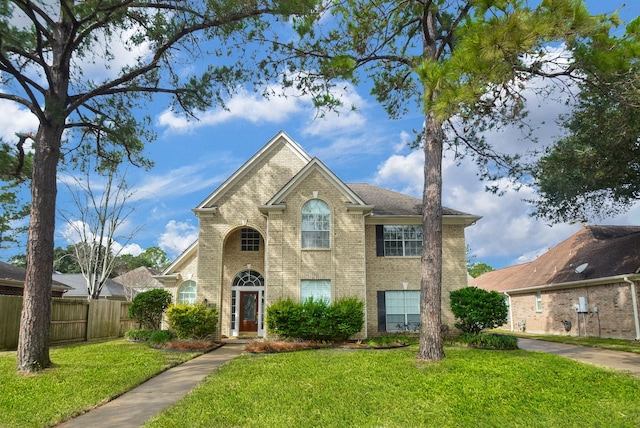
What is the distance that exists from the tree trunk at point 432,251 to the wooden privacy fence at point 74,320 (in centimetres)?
1432

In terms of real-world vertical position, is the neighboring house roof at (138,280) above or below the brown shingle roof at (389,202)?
below

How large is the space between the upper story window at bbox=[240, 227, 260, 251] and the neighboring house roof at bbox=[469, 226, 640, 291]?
15794 millimetres

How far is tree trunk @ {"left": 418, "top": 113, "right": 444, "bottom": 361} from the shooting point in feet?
35.4

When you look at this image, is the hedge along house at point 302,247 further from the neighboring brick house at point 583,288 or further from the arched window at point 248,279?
the neighboring brick house at point 583,288

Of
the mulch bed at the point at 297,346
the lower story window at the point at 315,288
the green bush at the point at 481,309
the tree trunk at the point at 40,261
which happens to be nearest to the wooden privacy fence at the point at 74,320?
the tree trunk at the point at 40,261

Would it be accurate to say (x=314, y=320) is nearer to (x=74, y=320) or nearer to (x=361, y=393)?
(x=361, y=393)

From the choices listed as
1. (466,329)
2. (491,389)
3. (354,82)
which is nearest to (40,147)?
(354,82)

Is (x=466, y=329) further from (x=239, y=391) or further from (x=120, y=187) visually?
(x=120, y=187)

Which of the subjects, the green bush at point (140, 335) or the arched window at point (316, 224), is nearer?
the arched window at point (316, 224)

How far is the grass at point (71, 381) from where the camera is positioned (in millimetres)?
7094

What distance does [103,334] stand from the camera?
20.3m

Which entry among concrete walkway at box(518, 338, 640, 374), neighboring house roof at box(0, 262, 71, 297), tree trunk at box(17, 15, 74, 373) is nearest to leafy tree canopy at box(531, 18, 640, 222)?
concrete walkway at box(518, 338, 640, 374)

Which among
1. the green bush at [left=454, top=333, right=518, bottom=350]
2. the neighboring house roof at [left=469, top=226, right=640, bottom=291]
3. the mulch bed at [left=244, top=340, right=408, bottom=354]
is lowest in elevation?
the mulch bed at [left=244, top=340, right=408, bottom=354]

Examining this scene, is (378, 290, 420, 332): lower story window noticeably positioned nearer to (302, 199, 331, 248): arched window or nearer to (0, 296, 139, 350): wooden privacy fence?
(302, 199, 331, 248): arched window
